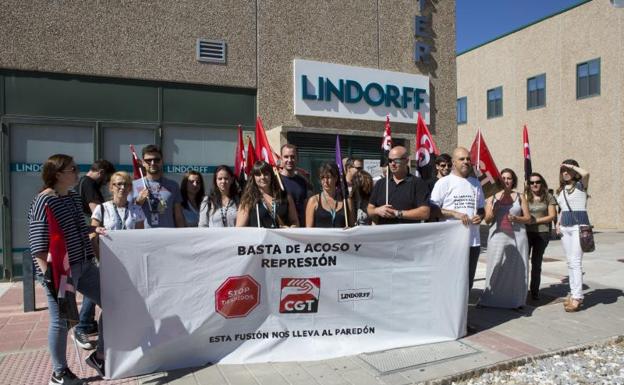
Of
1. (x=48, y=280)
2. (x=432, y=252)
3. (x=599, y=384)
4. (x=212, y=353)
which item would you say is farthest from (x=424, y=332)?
(x=48, y=280)

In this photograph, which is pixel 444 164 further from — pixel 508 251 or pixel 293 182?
pixel 293 182

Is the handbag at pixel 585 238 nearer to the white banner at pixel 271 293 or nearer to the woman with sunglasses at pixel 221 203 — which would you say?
the white banner at pixel 271 293

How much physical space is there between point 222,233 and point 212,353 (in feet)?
3.40

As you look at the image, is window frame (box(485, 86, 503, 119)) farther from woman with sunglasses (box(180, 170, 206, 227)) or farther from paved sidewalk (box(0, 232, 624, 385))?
woman with sunglasses (box(180, 170, 206, 227))

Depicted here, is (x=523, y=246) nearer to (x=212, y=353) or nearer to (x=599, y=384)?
(x=599, y=384)

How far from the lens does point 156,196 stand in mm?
4969

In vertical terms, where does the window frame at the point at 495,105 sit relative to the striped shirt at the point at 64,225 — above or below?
above

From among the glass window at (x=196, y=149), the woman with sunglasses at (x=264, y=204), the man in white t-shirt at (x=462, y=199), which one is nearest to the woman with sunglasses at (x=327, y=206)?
the woman with sunglasses at (x=264, y=204)

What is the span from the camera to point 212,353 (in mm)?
3996

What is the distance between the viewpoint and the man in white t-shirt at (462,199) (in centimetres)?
500

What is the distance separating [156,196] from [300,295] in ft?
6.43

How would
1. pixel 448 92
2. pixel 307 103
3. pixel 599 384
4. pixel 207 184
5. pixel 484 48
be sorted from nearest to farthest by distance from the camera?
pixel 599 384, pixel 207 184, pixel 307 103, pixel 448 92, pixel 484 48

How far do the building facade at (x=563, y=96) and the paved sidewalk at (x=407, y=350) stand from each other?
1440cm

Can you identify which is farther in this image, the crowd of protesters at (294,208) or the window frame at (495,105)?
the window frame at (495,105)
